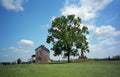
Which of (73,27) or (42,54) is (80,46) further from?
(42,54)

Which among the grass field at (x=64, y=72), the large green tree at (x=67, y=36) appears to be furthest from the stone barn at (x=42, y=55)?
the grass field at (x=64, y=72)

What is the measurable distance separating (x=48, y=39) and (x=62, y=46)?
5520mm

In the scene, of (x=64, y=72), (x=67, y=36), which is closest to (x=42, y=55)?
(x=67, y=36)

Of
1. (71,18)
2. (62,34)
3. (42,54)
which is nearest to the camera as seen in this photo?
(62,34)

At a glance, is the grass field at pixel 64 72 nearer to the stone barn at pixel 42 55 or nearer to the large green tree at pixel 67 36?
the large green tree at pixel 67 36

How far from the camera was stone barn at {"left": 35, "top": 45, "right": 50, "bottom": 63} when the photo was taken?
8968 cm

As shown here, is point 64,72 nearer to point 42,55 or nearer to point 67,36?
point 67,36

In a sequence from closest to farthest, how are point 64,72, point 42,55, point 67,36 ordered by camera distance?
point 64,72 → point 67,36 → point 42,55

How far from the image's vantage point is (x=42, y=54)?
89.9m

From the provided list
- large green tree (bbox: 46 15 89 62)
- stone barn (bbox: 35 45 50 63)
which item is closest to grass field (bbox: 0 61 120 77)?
large green tree (bbox: 46 15 89 62)

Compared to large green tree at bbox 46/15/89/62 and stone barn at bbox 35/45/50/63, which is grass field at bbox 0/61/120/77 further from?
stone barn at bbox 35/45/50/63

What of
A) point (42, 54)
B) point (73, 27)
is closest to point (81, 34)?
point (73, 27)

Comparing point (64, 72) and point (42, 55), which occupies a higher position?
point (42, 55)

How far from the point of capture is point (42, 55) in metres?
90.0
